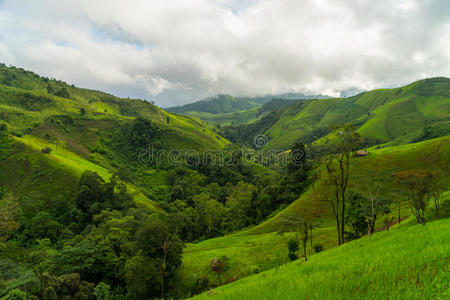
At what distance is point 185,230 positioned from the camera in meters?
78.1

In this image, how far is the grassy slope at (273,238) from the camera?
114ft

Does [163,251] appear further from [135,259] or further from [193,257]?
[193,257]

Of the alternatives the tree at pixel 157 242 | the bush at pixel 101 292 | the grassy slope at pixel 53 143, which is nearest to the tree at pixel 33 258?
the bush at pixel 101 292

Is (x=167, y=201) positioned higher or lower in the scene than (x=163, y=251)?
lower

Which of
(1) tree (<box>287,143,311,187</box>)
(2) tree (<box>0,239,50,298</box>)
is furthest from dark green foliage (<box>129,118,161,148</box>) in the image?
(1) tree (<box>287,143,311,187</box>)

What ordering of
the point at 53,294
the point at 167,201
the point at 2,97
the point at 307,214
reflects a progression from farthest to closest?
the point at 2,97
the point at 167,201
the point at 307,214
the point at 53,294

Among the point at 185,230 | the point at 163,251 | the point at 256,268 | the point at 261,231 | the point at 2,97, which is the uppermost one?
the point at 2,97

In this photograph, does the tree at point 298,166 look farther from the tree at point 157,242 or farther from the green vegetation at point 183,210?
the tree at point 157,242

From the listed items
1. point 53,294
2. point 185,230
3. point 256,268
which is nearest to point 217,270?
point 256,268

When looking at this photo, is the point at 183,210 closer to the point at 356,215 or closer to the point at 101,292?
the point at 101,292

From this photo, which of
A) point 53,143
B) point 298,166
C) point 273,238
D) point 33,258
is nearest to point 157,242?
point 33,258

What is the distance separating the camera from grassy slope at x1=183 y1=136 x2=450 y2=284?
34.8m

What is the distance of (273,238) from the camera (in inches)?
1822

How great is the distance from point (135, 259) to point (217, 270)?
13.5 meters
